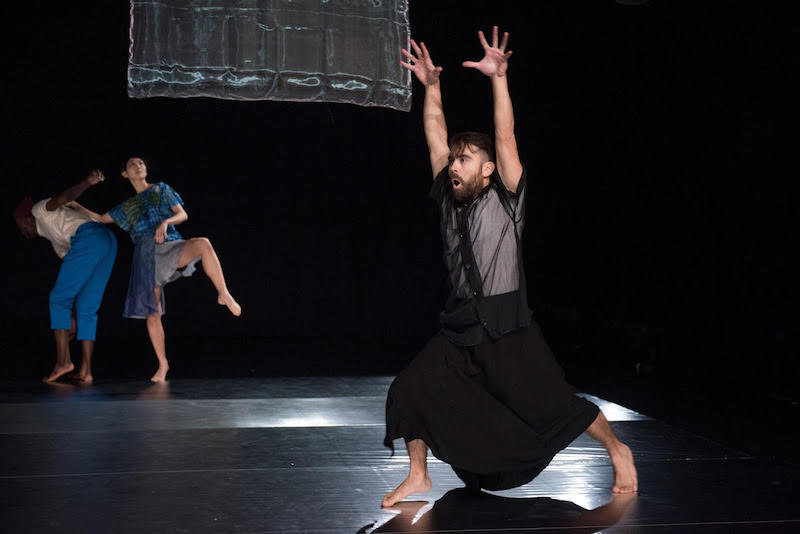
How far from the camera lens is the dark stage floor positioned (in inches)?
98.5

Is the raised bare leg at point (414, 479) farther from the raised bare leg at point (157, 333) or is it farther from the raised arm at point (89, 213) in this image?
the raised arm at point (89, 213)

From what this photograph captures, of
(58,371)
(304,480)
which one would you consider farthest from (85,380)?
(304,480)

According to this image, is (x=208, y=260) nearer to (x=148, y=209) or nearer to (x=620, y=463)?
(x=148, y=209)

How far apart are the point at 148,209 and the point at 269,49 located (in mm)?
1471

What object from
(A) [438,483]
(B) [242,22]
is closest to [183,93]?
(B) [242,22]

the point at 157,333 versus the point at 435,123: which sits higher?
the point at 435,123

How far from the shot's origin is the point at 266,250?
27.5 feet

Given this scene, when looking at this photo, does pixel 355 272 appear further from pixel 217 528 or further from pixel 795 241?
pixel 217 528

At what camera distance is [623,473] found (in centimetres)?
284

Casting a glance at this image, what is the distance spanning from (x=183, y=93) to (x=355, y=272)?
4.28m

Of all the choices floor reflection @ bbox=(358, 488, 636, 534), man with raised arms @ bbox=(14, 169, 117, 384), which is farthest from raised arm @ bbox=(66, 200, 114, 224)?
floor reflection @ bbox=(358, 488, 636, 534)

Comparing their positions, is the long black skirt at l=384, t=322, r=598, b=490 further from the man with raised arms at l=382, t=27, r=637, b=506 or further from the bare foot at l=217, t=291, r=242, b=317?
the bare foot at l=217, t=291, r=242, b=317

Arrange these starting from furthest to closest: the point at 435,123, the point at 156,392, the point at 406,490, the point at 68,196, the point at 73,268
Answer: the point at 73,268, the point at 68,196, the point at 156,392, the point at 435,123, the point at 406,490

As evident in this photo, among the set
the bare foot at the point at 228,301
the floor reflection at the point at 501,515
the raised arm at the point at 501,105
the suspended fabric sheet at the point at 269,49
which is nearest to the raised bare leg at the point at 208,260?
the bare foot at the point at 228,301
